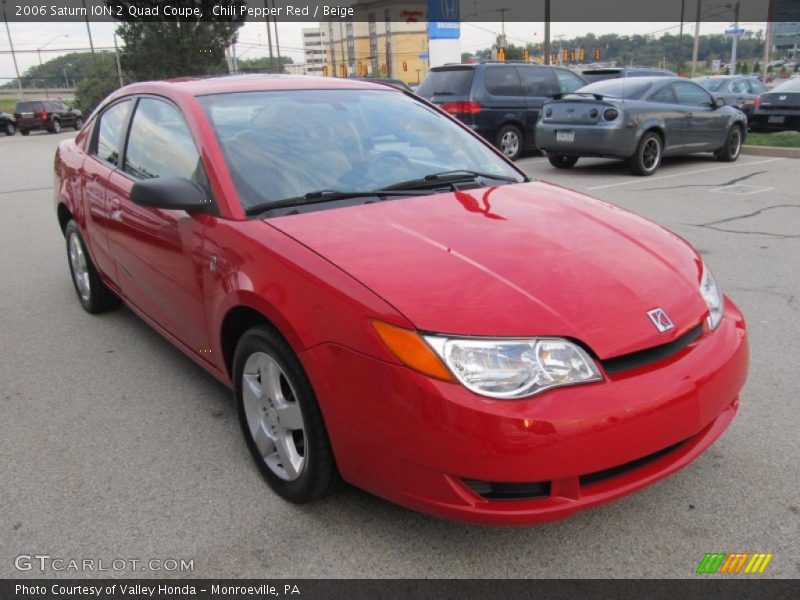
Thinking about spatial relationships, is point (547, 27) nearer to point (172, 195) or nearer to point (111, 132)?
point (111, 132)

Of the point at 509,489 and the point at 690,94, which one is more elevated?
the point at 690,94

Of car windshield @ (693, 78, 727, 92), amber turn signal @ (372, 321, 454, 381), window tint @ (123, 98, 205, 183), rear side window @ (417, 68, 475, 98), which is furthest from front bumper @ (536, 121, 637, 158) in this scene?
car windshield @ (693, 78, 727, 92)

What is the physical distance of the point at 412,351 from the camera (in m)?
2.02

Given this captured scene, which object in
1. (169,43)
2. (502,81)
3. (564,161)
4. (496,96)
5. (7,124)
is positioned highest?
(169,43)

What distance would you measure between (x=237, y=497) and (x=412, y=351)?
1126mm

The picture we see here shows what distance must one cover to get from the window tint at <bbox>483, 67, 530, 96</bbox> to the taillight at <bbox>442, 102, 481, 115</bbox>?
1.51ft

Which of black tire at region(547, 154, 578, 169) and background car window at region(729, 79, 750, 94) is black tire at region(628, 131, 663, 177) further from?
background car window at region(729, 79, 750, 94)

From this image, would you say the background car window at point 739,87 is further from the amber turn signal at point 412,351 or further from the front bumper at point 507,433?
the amber turn signal at point 412,351

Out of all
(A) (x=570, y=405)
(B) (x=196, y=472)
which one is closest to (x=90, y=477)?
(B) (x=196, y=472)

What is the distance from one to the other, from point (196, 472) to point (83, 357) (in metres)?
1.72

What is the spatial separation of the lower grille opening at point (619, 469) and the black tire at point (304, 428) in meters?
0.85

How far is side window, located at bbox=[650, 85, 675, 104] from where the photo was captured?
34.6 ft
